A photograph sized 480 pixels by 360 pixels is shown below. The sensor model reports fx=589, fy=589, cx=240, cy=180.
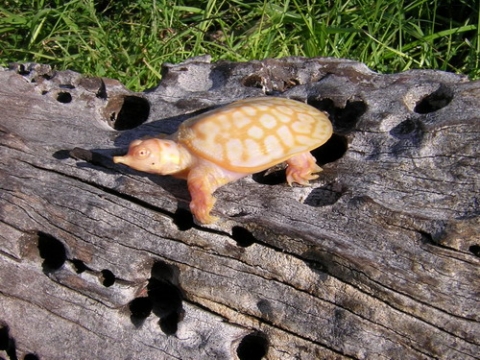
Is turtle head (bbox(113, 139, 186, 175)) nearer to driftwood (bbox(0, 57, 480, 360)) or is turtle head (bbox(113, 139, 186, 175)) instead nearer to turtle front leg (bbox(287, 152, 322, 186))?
driftwood (bbox(0, 57, 480, 360))

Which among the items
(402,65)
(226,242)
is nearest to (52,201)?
(226,242)

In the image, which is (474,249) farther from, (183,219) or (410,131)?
(183,219)

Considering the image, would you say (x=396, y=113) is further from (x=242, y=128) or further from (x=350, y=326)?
(x=350, y=326)

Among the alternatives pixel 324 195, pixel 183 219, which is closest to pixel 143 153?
pixel 183 219

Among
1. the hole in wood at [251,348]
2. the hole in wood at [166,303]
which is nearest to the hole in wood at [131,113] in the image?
the hole in wood at [166,303]

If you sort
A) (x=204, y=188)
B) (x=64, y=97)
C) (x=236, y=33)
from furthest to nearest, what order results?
(x=236, y=33), (x=64, y=97), (x=204, y=188)

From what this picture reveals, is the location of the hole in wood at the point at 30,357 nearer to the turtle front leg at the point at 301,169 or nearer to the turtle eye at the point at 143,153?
the turtle eye at the point at 143,153
